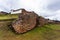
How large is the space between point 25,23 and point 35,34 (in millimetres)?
3439

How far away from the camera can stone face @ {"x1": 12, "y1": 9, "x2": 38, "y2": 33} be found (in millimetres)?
42688

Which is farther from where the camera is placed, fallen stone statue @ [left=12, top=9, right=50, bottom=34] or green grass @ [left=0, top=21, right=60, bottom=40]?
fallen stone statue @ [left=12, top=9, right=50, bottom=34]

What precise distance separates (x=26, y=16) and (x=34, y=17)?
1.74m

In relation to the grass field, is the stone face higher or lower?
higher

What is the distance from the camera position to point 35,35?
41.0m

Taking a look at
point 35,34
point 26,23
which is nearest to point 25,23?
point 26,23

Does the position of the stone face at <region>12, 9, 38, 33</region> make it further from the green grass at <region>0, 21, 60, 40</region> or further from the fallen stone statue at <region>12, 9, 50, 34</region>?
the green grass at <region>0, 21, 60, 40</region>

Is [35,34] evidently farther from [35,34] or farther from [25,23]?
[25,23]

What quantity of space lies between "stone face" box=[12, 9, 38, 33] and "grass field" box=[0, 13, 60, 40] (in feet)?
Result: 3.38

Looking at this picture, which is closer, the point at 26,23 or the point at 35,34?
the point at 35,34

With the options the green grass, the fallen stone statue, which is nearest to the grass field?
the green grass

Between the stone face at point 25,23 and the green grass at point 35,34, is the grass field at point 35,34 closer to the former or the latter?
the green grass at point 35,34

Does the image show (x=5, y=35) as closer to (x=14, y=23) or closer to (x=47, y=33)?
(x=14, y=23)

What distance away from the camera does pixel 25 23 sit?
43406 mm
